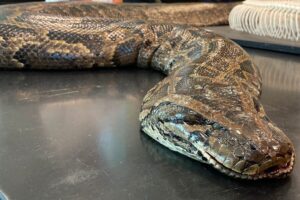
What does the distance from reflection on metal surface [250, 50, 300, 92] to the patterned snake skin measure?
4.1 inches

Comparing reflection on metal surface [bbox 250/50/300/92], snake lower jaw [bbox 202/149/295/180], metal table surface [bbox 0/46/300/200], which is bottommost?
reflection on metal surface [bbox 250/50/300/92]

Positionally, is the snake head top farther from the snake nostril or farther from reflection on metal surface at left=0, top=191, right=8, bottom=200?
reflection on metal surface at left=0, top=191, right=8, bottom=200

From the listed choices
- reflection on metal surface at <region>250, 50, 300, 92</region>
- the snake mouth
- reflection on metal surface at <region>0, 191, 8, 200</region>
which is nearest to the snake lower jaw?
the snake mouth

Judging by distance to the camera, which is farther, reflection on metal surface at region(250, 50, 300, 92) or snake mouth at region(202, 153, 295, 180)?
reflection on metal surface at region(250, 50, 300, 92)

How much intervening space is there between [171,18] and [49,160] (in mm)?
2551

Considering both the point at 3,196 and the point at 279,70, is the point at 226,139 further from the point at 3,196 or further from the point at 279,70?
the point at 279,70

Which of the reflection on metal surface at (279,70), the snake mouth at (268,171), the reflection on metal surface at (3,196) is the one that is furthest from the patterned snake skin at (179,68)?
the reflection on metal surface at (3,196)

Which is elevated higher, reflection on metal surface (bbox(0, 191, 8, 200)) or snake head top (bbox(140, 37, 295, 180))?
snake head top (bbox(140, 37, 295, 180))

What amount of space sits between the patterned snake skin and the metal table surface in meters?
0.04

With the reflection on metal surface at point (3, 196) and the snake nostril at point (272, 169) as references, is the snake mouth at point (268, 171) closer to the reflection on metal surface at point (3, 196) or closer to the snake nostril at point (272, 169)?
the snake nostril at point (272, 169)

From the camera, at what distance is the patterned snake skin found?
2.89 feet

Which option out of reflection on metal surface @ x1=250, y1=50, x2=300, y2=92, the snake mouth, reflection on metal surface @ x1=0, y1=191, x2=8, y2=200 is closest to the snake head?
the snake mouth

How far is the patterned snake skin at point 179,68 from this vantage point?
880 mm

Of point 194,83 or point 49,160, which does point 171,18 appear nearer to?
point 194,83
